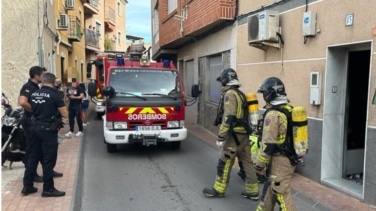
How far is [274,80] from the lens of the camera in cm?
382

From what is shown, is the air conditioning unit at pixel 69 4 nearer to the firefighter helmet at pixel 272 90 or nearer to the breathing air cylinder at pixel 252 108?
the breathing air cylinder at pixel 252 108

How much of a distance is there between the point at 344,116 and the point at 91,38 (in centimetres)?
2655

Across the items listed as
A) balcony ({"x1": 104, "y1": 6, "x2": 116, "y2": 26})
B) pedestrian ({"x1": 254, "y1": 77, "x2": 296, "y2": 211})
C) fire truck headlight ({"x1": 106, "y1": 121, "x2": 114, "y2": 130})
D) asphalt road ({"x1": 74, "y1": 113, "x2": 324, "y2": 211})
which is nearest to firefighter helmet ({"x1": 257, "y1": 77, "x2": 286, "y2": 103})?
pedestrian ({"x1": 254, "y1": 77, "x2": 296, "y2": 211})

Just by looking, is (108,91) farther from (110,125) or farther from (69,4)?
(69,4)

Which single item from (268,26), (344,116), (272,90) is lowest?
(344,116)

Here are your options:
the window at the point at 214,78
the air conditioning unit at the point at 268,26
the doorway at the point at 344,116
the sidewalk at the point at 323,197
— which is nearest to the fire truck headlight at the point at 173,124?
the air conditioning unit at the point at 268,26

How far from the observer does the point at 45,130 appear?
4.96 m

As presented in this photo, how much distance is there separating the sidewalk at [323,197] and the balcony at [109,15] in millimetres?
33015

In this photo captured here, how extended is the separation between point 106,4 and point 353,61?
111 feet

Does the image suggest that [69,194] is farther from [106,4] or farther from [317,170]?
[106,4]

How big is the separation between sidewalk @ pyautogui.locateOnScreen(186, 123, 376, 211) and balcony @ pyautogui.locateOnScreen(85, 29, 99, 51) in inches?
987

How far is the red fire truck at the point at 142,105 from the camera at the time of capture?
7684 mm

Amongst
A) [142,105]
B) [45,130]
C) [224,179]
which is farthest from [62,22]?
[224,179]

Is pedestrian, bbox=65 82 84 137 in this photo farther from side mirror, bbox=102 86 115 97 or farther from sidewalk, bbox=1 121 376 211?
sidewalk, bbox=1 121 376 211
